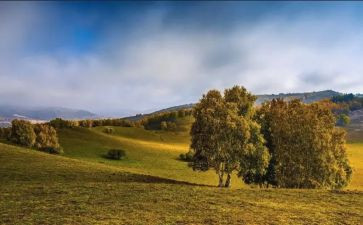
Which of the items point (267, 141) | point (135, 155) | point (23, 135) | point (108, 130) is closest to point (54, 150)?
point (23, 135)

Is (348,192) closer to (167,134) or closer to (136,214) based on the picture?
(136,214)

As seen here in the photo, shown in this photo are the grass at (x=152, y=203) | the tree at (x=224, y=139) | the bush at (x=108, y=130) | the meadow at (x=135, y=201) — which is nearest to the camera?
the grass at (x=152, y=203)

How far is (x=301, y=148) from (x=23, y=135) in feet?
266

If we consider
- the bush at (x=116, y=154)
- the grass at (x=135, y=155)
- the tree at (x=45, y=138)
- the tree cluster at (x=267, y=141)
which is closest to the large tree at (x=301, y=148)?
the tree cluster at (x=267, y=141)

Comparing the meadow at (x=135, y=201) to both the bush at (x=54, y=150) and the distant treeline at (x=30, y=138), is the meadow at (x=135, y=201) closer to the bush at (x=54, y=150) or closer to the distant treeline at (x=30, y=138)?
the bush at (x=54, y=150)

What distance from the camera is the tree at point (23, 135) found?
111 metres

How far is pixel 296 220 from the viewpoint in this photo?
101ft

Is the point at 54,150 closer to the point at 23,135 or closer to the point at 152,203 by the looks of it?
the point at 23,135

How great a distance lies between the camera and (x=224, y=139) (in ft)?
171

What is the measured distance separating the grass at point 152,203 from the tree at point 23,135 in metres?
62.6

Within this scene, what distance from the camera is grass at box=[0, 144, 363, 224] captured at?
29.9m

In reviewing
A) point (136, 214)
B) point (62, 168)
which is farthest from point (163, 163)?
point (136, 214)

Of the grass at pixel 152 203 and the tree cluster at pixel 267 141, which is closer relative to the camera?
the grass at pixel 152 203

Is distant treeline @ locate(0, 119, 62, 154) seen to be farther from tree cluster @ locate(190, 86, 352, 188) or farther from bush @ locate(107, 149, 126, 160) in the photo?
tree cluster @ locate(190, 86, 352, 188)
